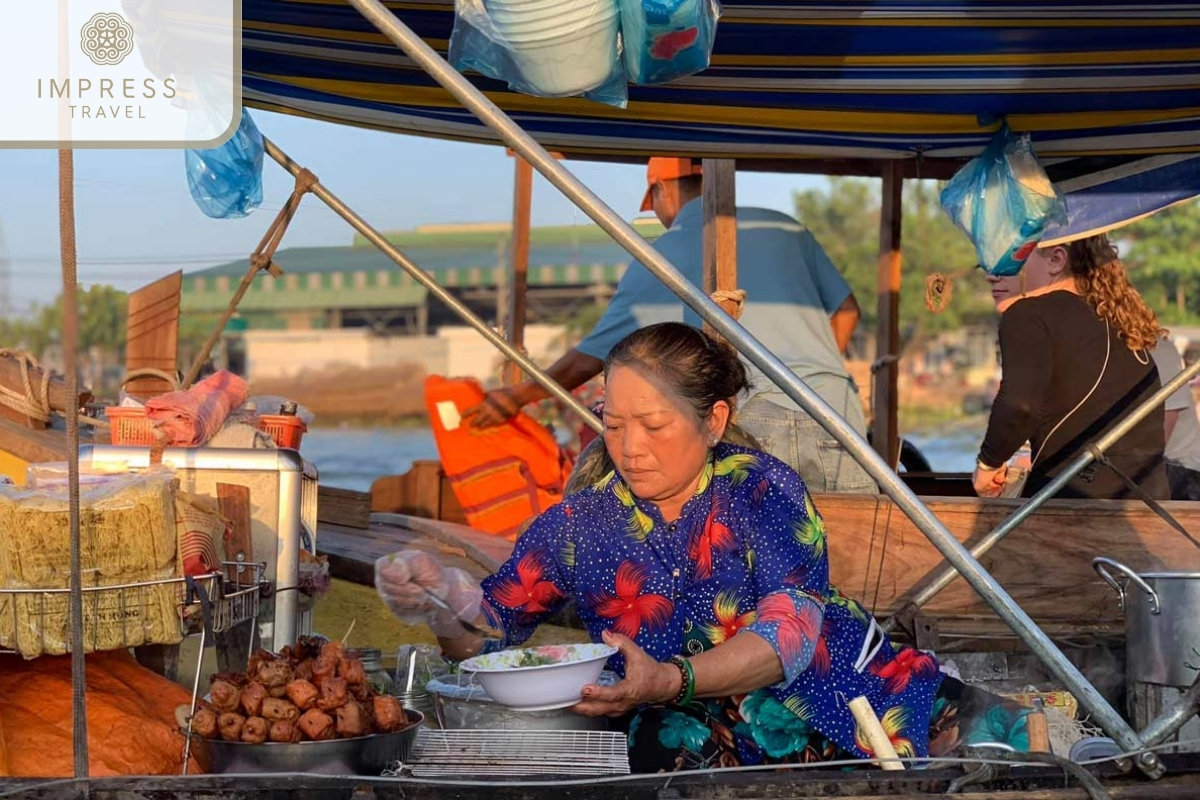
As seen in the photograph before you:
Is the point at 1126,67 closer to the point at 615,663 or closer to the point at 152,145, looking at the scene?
the point at 615,663

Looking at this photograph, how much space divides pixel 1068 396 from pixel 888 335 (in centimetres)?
243

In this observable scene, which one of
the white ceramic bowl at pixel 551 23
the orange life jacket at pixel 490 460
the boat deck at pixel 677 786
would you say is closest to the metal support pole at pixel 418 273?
the orange life jacket at pixel 490 460

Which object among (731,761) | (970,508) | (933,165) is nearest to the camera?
(731,761)

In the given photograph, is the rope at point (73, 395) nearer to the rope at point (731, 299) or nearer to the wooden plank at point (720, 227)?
the rope at point (731, 299)

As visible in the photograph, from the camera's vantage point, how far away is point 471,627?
2938 mm

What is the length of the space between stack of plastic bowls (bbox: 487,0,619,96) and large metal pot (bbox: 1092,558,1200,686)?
165 centimetres

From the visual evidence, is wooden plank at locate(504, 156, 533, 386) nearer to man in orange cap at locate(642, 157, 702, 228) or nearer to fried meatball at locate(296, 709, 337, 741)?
man in orange cap at locate(642, 157, 702, 228)

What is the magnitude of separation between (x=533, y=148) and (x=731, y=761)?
1.27 metres

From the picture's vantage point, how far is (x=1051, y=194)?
13.5 feet

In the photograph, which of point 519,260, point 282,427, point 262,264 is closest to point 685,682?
point 282,427

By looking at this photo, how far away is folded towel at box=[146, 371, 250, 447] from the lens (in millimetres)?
2979

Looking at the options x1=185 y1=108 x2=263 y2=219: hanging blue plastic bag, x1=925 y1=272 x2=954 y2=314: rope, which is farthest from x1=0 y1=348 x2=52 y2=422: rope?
x1=925 y1=272 x2=954 y2=314: rope

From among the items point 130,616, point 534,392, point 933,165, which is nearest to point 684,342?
point 130,616

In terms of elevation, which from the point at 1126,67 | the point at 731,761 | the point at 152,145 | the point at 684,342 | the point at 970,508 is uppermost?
the point at 1126,67
